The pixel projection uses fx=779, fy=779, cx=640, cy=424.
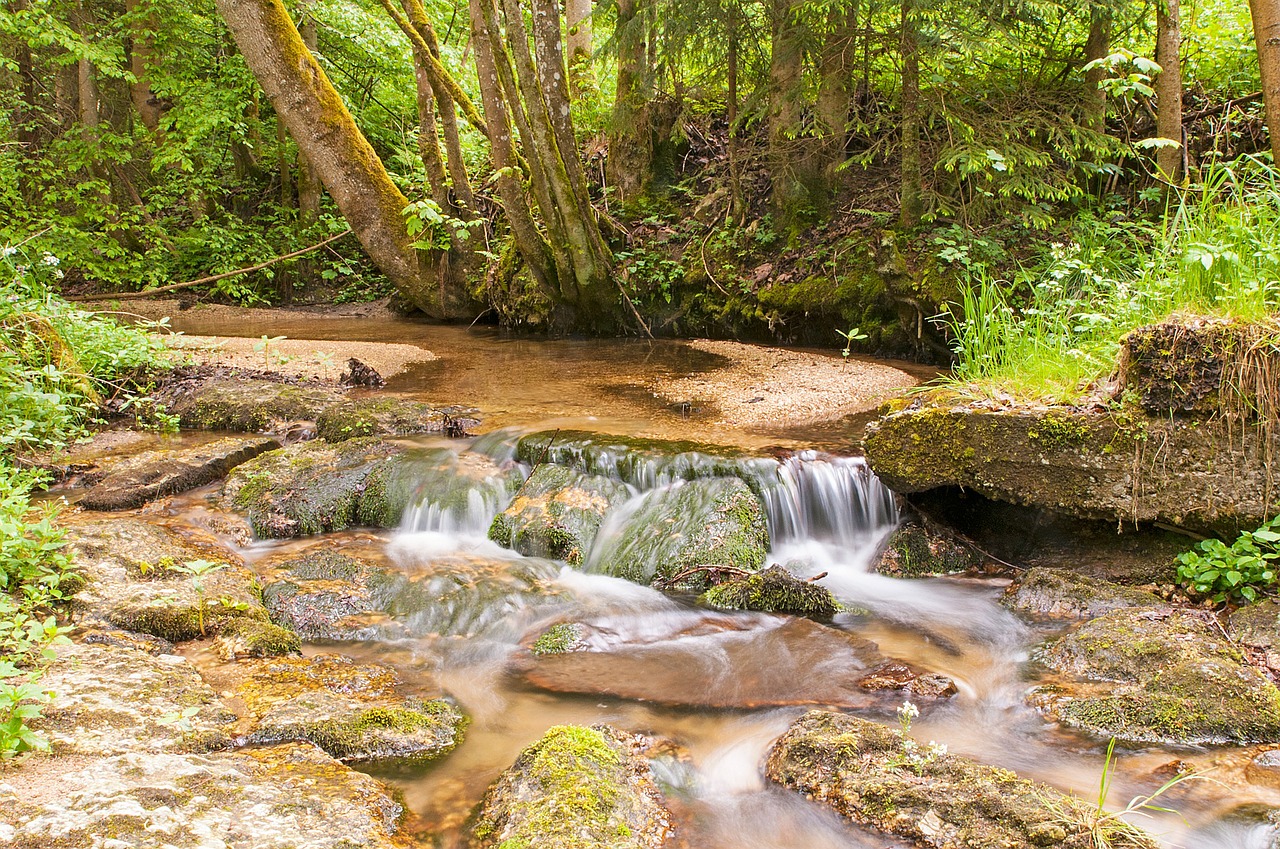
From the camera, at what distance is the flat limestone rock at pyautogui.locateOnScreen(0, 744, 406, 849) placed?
2064 millimetres

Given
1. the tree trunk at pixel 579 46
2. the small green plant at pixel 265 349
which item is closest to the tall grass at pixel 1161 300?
the small green plant at pixel 265 349

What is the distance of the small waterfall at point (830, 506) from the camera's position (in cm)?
529

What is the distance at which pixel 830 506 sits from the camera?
5352 mm

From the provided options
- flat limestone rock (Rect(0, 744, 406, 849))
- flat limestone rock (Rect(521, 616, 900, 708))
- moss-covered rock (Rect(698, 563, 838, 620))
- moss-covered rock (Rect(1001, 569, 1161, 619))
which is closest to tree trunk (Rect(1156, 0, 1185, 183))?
moss-covered rock (Rect(1001, 569, 1161, 619))

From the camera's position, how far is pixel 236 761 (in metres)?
2.66

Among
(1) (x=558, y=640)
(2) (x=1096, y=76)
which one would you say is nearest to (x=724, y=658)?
(1) (x=558, y=640)

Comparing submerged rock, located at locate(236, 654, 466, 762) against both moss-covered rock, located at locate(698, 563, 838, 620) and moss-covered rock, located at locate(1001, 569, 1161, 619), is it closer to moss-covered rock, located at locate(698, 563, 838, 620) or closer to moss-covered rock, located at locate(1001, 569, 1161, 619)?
moss-covered rock, located at locate(698, 563, 838, 620)

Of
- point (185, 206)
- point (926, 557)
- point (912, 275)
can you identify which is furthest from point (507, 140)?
point (185, 206)

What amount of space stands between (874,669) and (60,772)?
332cm

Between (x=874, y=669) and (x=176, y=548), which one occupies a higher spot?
(x=176, y=548)

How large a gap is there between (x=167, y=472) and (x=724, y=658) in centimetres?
437

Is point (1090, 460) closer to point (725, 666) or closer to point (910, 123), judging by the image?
point (725, 666)

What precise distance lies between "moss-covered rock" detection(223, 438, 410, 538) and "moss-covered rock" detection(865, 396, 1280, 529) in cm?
351

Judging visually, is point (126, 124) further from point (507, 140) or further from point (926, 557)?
point (926, 557)
